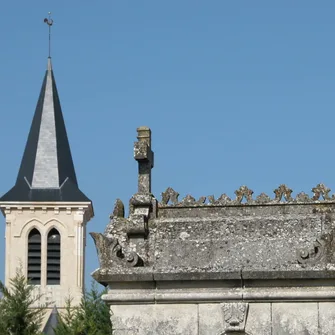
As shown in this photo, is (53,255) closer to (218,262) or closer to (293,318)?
(218,262)

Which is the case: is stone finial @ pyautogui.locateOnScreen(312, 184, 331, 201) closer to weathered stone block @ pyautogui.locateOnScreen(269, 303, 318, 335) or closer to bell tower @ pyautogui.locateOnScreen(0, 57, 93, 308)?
weathered stone block @ pyautogui.locateOnScreen(269, 303, 318, 335)

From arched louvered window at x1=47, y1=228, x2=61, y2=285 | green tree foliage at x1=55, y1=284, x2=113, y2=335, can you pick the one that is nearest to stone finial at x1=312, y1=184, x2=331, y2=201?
green tree foliage at x1=55, y1=284, x2=113, y2=335

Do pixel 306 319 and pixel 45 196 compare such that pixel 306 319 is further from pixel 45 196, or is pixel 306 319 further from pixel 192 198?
pixel 45 196

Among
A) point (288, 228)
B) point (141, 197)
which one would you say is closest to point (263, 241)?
point (288, 228)

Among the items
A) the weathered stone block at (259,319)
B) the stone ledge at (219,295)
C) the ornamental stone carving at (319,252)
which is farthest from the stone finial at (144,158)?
the ornamental stone carving at (319,252)

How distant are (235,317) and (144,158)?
2.08 meters

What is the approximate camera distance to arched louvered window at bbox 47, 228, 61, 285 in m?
78.1

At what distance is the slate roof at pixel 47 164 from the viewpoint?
77000 mm

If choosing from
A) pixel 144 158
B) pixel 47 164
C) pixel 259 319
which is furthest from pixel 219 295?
pixel 47 164

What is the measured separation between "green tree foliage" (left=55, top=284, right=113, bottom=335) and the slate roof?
31453 mm

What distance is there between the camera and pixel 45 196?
253ft

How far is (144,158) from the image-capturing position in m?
14.5

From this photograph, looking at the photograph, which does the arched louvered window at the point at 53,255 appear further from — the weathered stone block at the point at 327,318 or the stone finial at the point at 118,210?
the weathered stone block at the point at 327,318

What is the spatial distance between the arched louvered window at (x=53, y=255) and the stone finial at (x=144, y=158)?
6363cm
